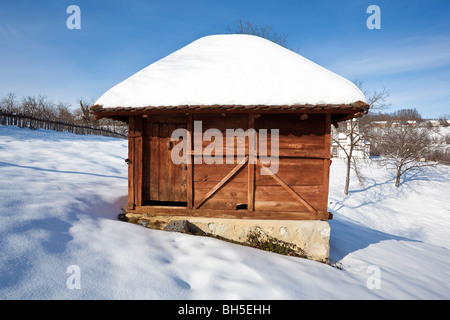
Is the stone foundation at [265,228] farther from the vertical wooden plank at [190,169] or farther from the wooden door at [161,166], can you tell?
the wooden door at [161,166]

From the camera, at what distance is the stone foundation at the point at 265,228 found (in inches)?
180

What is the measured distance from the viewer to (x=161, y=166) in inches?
193

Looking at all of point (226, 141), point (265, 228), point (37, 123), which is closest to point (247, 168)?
point (226, 141)

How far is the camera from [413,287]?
12.3ft

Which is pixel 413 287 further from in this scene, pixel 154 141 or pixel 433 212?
pixel 433 212

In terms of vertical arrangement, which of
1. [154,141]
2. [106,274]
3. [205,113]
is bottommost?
[106,274]

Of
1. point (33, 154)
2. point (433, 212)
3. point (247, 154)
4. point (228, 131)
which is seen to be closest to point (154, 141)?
point (228, 131)

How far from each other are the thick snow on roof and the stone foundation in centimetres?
254

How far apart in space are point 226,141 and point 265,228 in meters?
2.12

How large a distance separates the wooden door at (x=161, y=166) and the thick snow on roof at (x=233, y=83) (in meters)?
0.70

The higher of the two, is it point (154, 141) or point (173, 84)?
point (173, 84)

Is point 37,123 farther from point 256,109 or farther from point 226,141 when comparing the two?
point 256,109

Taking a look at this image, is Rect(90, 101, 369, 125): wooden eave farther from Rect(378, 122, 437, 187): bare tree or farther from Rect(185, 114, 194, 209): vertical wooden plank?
Rect(378, 122, 437, 187): bare tree
